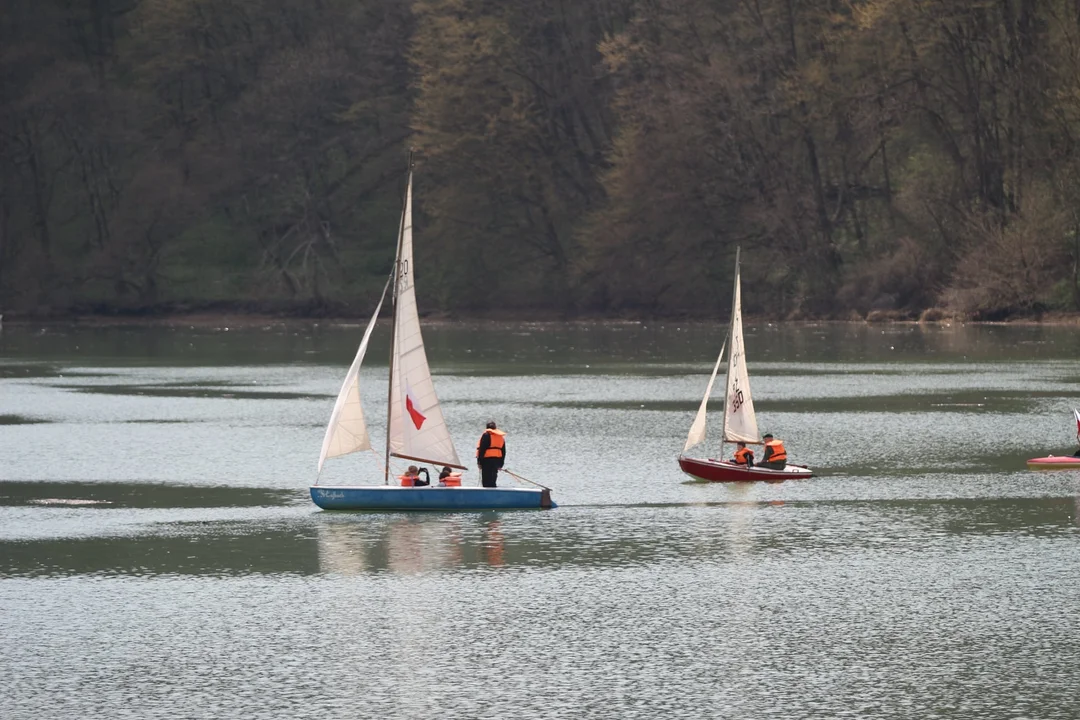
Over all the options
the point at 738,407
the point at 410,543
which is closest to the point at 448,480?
the point at 410,543

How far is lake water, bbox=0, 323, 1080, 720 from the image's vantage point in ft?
83.3

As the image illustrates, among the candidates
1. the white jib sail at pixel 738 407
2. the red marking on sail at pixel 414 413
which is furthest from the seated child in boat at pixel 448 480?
the white jib sail at pixel 738 407

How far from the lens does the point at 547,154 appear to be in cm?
14662

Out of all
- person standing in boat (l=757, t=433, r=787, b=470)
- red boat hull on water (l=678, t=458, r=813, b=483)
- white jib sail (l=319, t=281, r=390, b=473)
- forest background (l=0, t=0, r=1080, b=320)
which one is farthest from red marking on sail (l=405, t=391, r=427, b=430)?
forest background (l=0, t=0, r=1080, b=320)

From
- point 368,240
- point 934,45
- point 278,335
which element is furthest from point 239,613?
point 368,240

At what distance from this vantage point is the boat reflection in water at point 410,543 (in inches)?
1372

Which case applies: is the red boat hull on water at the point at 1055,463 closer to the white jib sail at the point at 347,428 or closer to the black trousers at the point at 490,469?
the black trousers at the point at 490,469

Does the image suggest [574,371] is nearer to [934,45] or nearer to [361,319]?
[934,45]

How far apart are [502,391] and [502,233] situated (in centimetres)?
7332

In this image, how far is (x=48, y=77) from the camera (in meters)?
156

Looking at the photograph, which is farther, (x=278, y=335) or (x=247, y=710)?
(x=278, y=335)

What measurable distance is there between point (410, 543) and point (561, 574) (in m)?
4.84

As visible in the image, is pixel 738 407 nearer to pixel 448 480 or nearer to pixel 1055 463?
pixel 1055 463

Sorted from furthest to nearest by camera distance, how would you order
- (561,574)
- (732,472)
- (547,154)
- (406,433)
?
(547,154), (732,472), (406,433), (561,574)
